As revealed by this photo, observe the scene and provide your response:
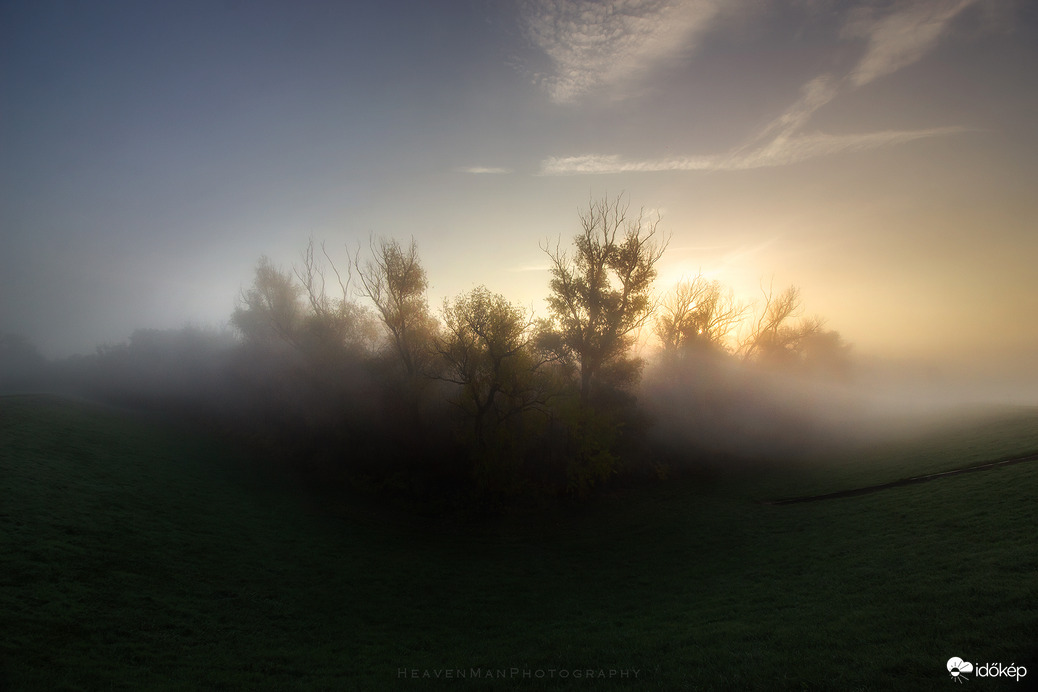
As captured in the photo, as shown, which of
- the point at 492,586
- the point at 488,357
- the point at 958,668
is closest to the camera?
the point at 958,668

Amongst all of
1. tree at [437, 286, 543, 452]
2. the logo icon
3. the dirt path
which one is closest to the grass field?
the logo icon

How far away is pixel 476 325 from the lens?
91.2 ft

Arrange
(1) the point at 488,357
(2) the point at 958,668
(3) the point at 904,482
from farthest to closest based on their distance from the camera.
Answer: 1. (1) the point at 488,357
2. (3) the point at 904,482
3. (2) the point at 958,668

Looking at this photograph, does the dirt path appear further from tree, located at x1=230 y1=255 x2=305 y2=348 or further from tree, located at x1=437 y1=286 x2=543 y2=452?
tree, located at x1=230 y1=255 x2=305 y2=348

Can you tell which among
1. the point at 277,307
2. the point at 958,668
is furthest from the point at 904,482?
the point at 277,307

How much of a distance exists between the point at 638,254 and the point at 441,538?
2658cm

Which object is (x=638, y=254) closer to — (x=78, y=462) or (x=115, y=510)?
(x=115, y=510)

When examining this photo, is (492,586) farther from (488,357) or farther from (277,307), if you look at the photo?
(277,307)

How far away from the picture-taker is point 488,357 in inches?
1142

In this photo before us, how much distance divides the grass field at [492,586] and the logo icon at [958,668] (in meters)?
0.19

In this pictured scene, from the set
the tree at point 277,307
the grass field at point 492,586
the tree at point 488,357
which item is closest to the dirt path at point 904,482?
the grass field at point 492,586

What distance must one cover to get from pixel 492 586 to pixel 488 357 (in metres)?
15.5

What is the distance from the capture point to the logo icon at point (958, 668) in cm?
730

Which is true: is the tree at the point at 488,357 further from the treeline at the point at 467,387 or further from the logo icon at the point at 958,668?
A: the logo icon at the point at 958,668
